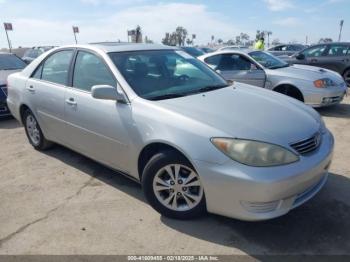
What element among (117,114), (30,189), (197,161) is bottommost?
(30,189)

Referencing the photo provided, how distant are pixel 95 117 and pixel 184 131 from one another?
1250mm

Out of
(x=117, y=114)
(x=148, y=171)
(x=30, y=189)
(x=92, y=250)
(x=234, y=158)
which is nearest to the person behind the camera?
(x=234, y=158)

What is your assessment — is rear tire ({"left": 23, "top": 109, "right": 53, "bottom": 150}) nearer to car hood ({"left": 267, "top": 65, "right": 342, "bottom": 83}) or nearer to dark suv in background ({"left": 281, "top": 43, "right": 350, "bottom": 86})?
car hood ({"left": 267, "top": 65, "right": 342, "bottom": 83})

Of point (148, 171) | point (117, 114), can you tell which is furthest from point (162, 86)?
point (148, 171)

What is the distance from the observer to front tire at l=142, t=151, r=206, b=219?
10.5ft

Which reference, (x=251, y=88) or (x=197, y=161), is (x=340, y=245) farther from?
(x=251, y=88)

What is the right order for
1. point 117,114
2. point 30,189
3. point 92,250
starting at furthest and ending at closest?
point 30,189, point 117,114, point 92,250

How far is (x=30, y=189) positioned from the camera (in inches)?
169

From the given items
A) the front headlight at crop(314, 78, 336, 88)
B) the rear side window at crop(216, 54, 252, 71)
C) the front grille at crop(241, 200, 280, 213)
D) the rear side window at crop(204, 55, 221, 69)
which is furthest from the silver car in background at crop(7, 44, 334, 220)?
the rear side window at crop(204, 55, 221, 69)

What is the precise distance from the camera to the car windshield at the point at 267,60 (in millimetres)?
8203

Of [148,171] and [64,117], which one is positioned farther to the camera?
[64,117]

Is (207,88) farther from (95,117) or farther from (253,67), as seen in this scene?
(253,67)

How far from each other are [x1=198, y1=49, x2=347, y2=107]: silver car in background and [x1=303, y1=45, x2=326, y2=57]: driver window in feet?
12.1

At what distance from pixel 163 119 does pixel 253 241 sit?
132cm
